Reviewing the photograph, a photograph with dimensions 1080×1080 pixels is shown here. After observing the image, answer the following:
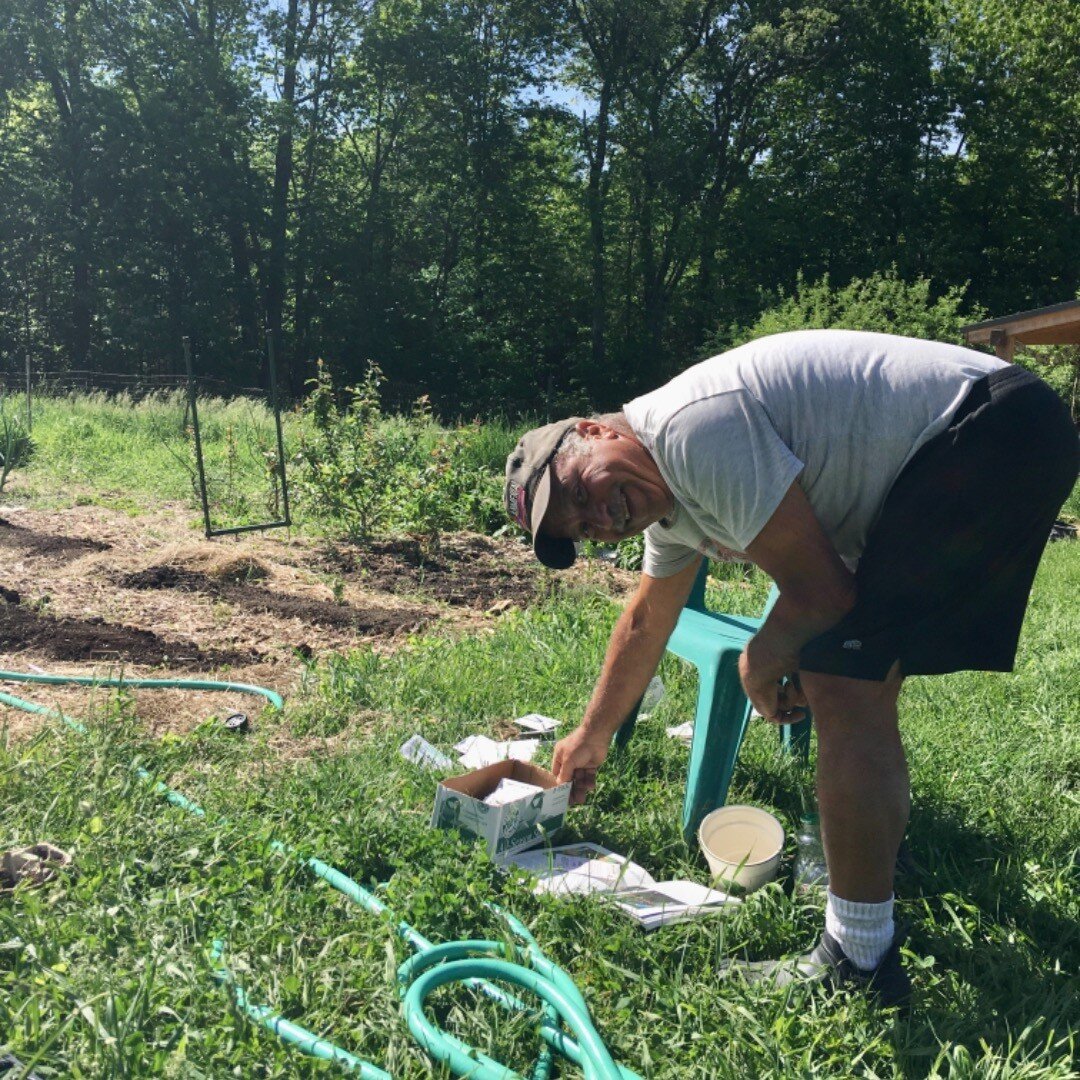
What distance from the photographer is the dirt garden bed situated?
4.25m

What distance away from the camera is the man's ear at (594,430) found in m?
2.15

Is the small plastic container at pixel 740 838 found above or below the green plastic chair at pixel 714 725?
below

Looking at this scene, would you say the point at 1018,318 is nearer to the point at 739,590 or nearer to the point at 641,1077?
the point at 739,590

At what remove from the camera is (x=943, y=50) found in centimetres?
2880

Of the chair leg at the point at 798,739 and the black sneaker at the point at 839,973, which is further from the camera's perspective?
the chair leg at the point at 798,739

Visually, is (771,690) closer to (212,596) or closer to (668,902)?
(668,902)

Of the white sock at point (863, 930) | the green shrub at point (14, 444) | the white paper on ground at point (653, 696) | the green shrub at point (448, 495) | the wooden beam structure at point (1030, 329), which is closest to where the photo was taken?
the white sock at point (863, 930)

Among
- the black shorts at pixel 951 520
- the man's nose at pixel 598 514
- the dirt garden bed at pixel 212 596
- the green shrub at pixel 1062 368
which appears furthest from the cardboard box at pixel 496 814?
the green shrub at pixel 1062 368

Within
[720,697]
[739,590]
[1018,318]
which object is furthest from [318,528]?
[1018,318]

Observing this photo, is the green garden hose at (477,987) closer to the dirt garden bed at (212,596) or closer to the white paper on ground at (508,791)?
the white paper on ground at (508,791)

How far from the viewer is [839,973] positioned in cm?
207

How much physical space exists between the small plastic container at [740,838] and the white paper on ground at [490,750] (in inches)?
28.0

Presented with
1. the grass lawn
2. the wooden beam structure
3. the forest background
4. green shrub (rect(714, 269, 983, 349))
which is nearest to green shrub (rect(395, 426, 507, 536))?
the grass lawn

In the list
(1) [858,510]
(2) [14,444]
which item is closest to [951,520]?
(1) [858,510]
